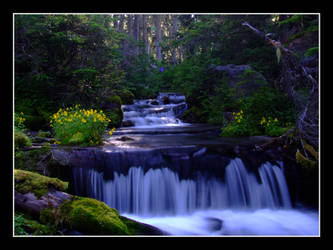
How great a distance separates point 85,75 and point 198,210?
7980 millimetres

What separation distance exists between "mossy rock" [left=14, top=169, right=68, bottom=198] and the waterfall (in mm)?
1303

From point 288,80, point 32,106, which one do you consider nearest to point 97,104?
point 32,106

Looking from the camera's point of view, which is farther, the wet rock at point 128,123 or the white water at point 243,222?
the wet rock at point 128,123

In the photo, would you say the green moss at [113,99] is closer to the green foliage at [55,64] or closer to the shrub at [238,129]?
the green foliage at [55,64]

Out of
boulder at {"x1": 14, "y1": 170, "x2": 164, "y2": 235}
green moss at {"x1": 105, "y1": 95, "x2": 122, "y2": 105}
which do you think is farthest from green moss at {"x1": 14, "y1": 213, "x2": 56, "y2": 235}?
Result: green moss at {"x1": 105, "y1": 95, "x2": 122, "y2": 105}

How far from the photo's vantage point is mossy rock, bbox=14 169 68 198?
12.2ft

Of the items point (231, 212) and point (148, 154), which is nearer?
point (231, 212)

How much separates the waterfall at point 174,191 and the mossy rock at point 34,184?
1303 millimetres

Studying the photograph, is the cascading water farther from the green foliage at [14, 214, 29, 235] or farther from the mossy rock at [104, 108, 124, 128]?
the green foliage at [14, 214, 29, 235]

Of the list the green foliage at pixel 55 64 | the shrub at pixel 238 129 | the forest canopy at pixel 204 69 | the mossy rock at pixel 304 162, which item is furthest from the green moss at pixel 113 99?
the mossy rock at pixel 304 162

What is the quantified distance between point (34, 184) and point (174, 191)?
2709 millimetres

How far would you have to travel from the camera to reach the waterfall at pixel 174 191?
5156 millimetres

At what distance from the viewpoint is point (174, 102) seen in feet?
54.5
